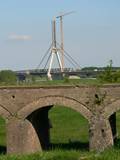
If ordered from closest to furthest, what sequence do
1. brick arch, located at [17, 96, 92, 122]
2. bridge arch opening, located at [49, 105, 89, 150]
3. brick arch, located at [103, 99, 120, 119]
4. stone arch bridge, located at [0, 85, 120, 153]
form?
1. brick arch, located at [103, 99, 120, 119]
2. stone arch bridge, located at [0, 85, 120, 153]
3. brick arch, located at [17, 96, 92, 122]
4. bridge arch opening, located at [49, 105, 89, 150]

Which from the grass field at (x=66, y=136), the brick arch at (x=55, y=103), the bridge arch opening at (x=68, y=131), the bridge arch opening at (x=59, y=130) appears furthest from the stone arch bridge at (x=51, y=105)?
the bridge arch opening at (x=68, y=131)

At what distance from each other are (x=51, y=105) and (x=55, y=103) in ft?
1.67

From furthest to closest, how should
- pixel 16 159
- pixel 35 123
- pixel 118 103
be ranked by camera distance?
pixel 35 123 → pixel 118 103 → pixel 16 159

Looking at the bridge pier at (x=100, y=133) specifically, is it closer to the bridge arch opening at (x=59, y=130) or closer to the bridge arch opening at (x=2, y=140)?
the bridge arch opening at (x=59, y=130)

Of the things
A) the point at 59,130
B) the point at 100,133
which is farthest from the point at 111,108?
the point at 59,130

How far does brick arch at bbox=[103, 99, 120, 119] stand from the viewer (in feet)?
84.4

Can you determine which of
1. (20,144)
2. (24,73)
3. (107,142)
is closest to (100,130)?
(107,142)

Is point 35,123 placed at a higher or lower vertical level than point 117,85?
lower

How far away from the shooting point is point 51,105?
88.8ft

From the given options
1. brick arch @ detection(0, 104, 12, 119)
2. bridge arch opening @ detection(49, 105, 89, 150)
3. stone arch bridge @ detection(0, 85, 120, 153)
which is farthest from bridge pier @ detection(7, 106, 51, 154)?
bridge arch opening @ detection(49, 105, 89, 150)

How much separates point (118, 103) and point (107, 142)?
1.99 m

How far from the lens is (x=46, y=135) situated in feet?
97.5

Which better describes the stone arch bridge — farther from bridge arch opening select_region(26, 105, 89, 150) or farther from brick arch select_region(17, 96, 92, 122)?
bridge arch opening select_region(26, 105, 89, 150)

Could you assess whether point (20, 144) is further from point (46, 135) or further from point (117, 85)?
point (117, 85)
